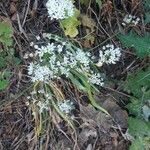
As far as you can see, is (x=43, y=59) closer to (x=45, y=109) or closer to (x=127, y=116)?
(x=45, y=109)

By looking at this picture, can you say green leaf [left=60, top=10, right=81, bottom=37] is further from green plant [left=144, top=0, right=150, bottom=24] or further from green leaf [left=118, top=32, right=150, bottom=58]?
green plant [left=144, top=0, right=150, bottom=24]

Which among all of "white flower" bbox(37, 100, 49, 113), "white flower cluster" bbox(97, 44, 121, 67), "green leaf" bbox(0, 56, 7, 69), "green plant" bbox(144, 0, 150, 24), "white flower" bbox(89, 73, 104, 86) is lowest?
"white flower" bbox(37, 100, 49, 113)

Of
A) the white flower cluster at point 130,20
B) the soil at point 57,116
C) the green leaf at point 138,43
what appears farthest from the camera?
the white flower cluster at point 130,20

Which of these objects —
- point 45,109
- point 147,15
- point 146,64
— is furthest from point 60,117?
point 147,15

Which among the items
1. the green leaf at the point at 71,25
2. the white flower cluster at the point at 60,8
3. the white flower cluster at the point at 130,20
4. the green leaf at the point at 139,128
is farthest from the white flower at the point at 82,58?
the green leaf at the point at 139,128

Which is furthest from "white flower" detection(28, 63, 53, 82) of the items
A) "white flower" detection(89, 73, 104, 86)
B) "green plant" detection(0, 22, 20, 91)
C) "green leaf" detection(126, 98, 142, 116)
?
"green leaf" detection(126, 98, 142, 116)

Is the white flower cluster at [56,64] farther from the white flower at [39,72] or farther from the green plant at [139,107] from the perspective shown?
the green plant at [139,107]
